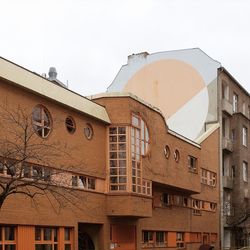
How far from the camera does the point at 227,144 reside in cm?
4866

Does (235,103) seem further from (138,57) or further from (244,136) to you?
(138,57)

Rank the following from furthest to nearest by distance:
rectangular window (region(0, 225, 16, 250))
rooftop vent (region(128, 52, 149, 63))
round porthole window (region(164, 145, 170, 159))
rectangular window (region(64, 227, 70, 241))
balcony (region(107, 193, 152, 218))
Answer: rooftop vent (region(128, 52, 149, 63))
round porthole window (region(164, 145, 170, 159))
balcony (region(107, 193, 152, 218))
rectangular window (region(64, 227, 70, 241))
rectangular window (region(0, 225, 16, 250))

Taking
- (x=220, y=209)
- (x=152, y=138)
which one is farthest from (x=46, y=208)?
(x=220, y=209)

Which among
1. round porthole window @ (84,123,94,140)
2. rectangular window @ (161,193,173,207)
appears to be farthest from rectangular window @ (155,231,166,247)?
round porthole window @ (84,123,94,140)

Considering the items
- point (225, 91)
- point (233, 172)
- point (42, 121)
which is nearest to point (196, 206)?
point (233, 172)

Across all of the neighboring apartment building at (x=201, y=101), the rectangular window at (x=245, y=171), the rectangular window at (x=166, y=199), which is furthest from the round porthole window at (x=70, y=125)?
the rectangular window at (x=245, y=171)

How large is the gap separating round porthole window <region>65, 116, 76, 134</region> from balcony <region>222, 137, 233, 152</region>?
24.3m

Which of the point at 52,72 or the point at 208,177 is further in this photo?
the point at 52,72

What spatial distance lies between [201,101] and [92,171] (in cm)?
2152

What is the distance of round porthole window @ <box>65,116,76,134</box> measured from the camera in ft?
84.3

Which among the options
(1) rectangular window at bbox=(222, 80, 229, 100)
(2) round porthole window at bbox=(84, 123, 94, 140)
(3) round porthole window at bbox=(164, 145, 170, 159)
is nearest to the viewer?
(2) round porthole window at bbox=(84, 123, 94, 140)

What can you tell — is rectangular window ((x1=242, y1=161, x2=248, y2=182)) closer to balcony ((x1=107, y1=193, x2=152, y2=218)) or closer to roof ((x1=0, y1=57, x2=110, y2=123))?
balcony ((x1=107, y1=193, x2=152, y2=218))

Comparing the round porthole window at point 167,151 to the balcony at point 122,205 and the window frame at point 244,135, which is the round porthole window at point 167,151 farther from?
the window frame at point 244,135

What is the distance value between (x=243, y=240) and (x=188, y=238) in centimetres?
1487
